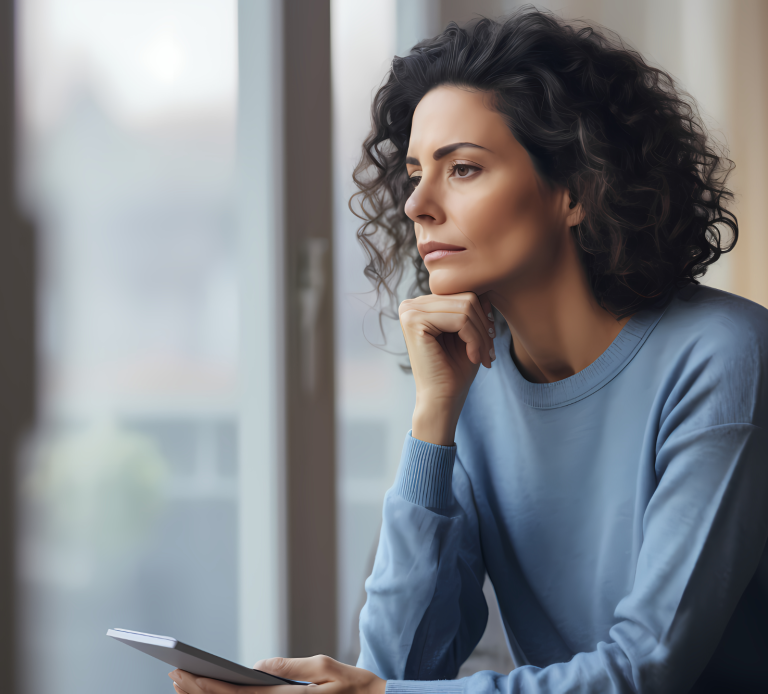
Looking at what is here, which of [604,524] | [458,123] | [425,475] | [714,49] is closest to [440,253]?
[458,123]

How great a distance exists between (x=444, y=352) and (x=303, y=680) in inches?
17.9

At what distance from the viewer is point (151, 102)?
1.11 meters

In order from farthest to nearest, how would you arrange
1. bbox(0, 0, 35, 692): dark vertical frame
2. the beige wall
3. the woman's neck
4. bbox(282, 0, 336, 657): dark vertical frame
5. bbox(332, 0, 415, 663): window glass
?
the beige wall → bbox(332, 0, 415, 663): window glass → bbox(282, 0, 336, 657): dark vertical frame → the woman's neck → bbox(0, 0, 35, 692): dark vertical frame

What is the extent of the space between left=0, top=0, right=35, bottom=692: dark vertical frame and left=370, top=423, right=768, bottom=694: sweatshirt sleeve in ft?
1.61

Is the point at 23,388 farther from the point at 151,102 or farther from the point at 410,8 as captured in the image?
the point at 410,8

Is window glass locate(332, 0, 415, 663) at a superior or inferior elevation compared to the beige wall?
inferior

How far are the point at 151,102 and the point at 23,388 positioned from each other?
0.54 m

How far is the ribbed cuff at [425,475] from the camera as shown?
2.92ft

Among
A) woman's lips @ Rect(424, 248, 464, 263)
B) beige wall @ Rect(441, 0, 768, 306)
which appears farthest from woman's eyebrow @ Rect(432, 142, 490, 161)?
beige wall @ Rect(441, 0, 768, 306)

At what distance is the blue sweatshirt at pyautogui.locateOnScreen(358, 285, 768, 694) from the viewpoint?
0.72 m

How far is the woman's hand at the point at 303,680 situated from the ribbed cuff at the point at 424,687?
0.05 feet

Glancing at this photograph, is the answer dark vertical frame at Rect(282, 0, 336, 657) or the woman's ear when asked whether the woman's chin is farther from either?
dark vertical frame at Rect(282, 0, 336, 657)

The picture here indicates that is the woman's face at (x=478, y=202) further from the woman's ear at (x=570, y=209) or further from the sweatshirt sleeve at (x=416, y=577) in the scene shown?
the sweatshirt sleeve at (x=416, y=577)

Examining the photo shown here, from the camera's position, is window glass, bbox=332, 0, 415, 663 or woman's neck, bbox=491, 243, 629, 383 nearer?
woman's neck, bbox=491, 243, 629, 383
